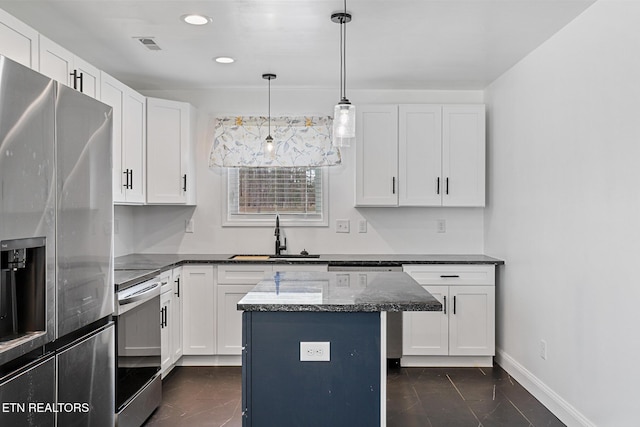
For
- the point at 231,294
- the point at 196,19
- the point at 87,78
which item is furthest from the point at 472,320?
the point at 87,78

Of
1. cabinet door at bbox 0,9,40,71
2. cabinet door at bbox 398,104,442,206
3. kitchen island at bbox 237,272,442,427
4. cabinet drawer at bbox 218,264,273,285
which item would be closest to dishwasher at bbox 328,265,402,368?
cabinet drawer at bbox 218,264,273,285

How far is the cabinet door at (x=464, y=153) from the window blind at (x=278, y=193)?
1.19 meters

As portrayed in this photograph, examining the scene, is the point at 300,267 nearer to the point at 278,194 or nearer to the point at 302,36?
the point at 278,194

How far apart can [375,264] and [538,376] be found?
142 centimetres

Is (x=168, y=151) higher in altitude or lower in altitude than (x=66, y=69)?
lower

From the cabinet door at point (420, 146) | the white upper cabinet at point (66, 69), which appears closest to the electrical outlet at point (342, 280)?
the cabinet door at point (420, 146)

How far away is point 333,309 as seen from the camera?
2.09 m

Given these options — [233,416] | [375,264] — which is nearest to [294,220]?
[375,264]

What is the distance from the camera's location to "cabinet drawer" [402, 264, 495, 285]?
13.5 feet

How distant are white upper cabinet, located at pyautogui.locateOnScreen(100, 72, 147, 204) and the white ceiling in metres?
0.28

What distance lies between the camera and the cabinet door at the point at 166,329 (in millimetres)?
3628

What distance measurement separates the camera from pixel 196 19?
2945 mm

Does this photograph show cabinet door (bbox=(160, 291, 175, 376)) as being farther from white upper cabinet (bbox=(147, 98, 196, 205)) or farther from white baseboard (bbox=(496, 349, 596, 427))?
white baseboard (bbox=(496, 349, 596, 427))

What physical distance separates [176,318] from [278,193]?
148 cm
